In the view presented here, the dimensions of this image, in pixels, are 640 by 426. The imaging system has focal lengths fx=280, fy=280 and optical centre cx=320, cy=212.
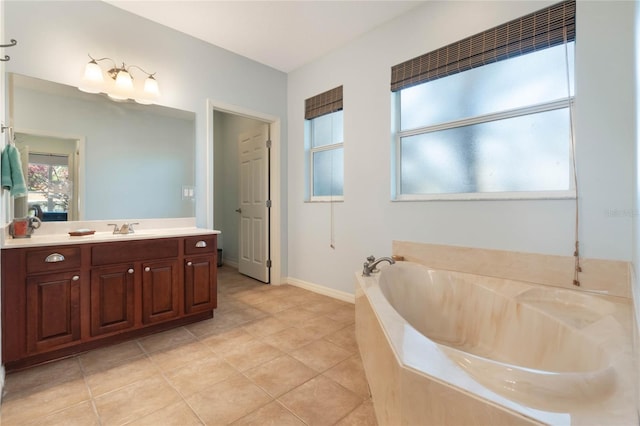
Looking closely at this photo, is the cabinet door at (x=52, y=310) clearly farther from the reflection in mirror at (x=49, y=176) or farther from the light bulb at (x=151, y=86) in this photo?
the light bulb at (x=151, y=86)

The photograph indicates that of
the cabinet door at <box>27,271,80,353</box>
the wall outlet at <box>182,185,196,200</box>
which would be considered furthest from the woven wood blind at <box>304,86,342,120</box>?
the cabinet door at <box>27,271,80,353</box>

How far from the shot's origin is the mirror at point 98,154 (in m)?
2.10

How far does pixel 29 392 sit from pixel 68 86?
2167mm

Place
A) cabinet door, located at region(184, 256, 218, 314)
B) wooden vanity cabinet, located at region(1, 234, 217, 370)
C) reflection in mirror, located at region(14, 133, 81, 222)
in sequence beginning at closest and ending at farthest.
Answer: wooden vanity cabinet, located at region(1, 234, 217, 370), reflection in mirror, located at region(14, 133, 81, 222), cabinet door, located at region(184, 256, 218, 314)

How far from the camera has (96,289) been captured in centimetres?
196

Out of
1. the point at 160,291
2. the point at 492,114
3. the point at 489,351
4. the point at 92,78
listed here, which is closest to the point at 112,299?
the point at 160,291

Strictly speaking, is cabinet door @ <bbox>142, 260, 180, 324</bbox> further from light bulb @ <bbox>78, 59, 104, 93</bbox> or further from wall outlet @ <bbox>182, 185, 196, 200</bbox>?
light bulb @ <bbox>78, 59, 104, 93</bbox>

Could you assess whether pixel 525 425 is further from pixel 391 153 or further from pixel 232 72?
pixel 232 72

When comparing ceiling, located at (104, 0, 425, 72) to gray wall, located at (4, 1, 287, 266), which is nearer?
gray wall, located at (4, 1, 287, 266)

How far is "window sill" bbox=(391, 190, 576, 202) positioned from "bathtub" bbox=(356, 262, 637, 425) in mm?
570

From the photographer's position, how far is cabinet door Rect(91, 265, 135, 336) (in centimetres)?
196

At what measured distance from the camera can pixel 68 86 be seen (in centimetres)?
225

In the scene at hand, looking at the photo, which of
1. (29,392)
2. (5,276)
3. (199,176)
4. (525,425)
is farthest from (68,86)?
(525,425)

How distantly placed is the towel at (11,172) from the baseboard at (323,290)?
104 inches
